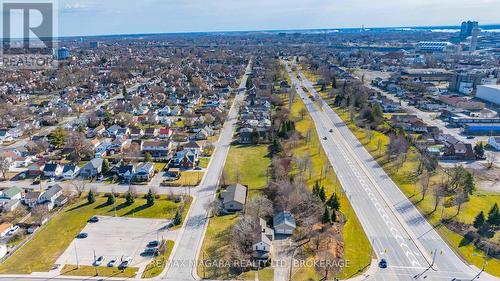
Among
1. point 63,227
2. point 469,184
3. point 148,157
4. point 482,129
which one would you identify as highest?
point 482,129

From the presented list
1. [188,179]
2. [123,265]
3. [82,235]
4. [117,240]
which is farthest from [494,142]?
[82,235]

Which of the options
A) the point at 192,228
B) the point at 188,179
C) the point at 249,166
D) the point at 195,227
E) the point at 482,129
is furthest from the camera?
the point at 482,129

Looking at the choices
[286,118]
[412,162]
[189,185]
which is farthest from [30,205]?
[412,162]

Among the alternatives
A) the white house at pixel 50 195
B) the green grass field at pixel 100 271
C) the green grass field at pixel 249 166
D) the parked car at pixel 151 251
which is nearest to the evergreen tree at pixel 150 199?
the parked car at pixel 151 251

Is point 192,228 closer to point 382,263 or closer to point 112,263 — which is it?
point 112,263

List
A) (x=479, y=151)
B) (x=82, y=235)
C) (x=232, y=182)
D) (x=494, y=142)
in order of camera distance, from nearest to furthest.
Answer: (x=82, y=235) → (x=232, y=182) → (x=479, y=151) → (x=494, y=142)

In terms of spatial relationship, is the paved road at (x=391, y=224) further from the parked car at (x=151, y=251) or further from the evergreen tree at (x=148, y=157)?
the evergreen tree at (x=148, y=157)
